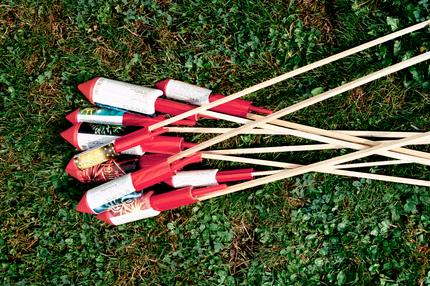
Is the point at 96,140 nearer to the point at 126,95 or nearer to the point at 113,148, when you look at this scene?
the point at 113,148

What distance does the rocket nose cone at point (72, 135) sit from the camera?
3.03 m

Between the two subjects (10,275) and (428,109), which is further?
(10,275)

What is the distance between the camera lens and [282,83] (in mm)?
3074

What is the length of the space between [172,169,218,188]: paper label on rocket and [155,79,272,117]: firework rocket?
28cm

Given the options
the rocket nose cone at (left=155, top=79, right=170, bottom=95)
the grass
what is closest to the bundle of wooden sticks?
the rocket nose cone at (left=155, top=79, right=170, bottom=95)

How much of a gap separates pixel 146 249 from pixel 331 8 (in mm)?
1402

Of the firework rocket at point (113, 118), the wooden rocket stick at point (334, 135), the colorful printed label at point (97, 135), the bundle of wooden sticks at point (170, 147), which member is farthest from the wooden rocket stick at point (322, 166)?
the colorful printed label at point (97, 135)

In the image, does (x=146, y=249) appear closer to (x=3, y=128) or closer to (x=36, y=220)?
(x=36, y=220)

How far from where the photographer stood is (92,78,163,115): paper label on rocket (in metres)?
2.91

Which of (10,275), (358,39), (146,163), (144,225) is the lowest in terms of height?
(10,275)

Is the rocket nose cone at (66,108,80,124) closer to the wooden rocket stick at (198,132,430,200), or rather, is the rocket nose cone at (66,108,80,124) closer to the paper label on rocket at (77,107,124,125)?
the paper label on rocket at (77,107,124,125)

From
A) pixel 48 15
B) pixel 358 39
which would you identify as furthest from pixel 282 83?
pixel 48 15

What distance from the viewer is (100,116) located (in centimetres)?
302

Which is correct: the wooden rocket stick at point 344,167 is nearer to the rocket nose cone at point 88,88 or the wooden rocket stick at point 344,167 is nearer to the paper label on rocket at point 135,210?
the paper label on rocket at point 135,210
